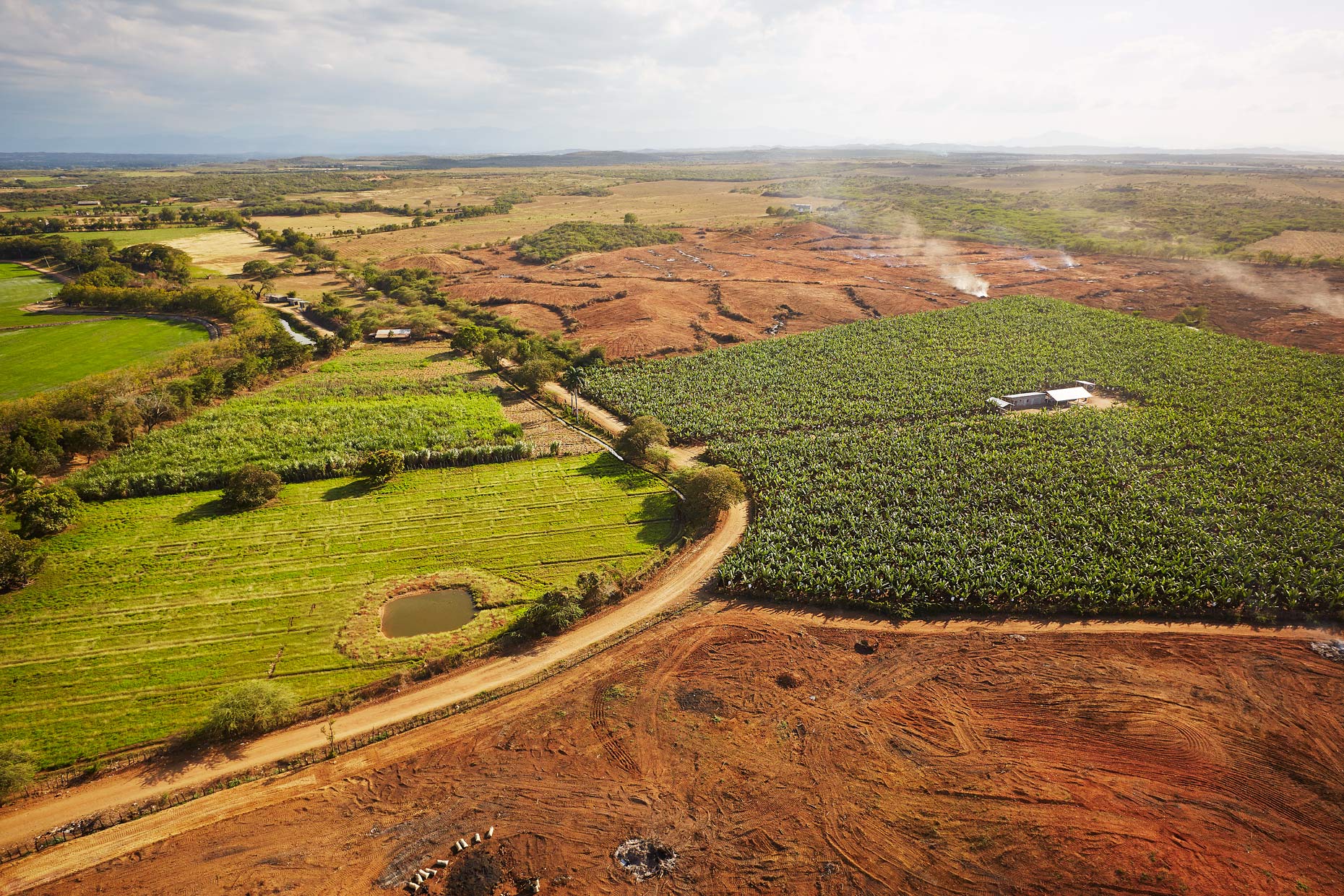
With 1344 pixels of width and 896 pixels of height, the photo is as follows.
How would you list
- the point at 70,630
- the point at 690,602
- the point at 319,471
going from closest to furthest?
the point at 70,630, the point at 690,602, the point at 319,471

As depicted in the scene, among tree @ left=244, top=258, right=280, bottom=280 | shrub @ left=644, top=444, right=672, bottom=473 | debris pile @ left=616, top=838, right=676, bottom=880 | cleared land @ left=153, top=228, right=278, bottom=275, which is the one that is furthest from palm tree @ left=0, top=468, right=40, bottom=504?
cleared land @ left=153, top=228, right=278, bottom=275

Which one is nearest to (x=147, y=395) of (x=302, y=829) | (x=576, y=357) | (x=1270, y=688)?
(x=576, y=357)

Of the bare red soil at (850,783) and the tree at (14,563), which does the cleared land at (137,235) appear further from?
the bare red soil at (850,783)

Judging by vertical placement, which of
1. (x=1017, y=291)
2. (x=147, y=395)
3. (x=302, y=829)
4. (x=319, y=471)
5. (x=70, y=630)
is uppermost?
(x=1017, y=291)

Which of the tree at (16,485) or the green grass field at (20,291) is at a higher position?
the green grass field at (20,291)

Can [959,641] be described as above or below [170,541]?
below

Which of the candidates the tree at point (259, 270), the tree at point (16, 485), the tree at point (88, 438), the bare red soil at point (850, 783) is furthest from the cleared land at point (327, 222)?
the bare red soil at point (850, 783)

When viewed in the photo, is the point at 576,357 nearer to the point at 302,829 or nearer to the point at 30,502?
the point at 30,502
